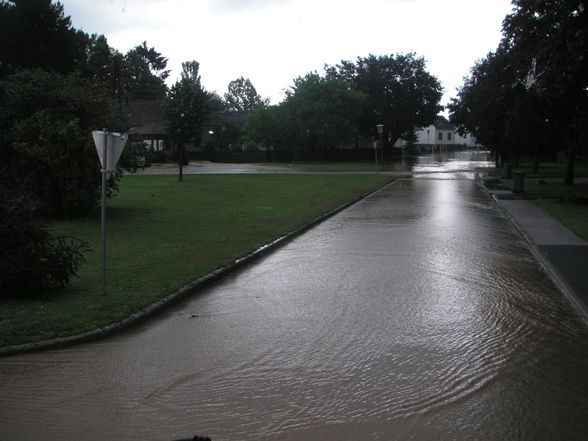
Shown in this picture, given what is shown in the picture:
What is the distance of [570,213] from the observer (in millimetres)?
18234

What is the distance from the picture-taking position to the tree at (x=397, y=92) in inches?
2923

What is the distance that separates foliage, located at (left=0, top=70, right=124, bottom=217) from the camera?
15.1 metres

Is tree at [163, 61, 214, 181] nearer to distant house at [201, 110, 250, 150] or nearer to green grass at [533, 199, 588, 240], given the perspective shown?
green grass at [533, 199, 588, 240]

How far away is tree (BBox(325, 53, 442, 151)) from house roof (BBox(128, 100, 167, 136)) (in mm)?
23280

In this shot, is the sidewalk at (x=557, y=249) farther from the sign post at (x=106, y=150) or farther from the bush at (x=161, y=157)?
the bush at (x=161, y=157)

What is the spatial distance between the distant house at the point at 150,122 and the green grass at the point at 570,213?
5578cm

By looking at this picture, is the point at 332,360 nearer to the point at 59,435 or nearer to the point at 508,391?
the point at 508,391

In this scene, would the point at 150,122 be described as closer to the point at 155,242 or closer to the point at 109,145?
the point at 155,242

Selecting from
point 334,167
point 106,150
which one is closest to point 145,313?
point 106,150

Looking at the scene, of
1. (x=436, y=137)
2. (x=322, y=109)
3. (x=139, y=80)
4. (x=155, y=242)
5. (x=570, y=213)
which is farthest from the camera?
(x=436, y=137)

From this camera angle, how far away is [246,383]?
5.00 m

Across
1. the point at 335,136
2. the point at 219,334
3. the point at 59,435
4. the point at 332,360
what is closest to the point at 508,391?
the point at 332,360

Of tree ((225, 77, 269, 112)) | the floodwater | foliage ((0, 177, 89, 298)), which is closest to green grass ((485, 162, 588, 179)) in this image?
the floodwater

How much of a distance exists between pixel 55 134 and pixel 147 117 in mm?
62396
